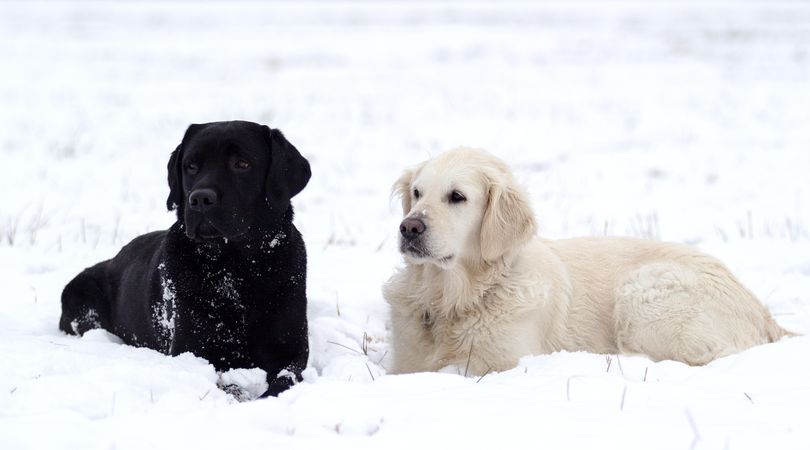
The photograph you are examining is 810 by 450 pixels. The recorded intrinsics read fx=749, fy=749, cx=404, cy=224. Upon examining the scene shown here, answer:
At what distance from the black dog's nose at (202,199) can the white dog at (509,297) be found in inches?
38.6

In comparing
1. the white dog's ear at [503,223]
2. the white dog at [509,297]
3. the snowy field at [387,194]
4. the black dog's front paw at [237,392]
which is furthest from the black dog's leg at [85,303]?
the white dog's ear at [503,223]

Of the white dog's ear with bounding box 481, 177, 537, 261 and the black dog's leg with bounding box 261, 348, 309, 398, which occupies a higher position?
the white dog's ear with bounding box 481, 177, 537, 261

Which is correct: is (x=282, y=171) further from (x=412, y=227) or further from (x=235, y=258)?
(x=412, y=227)

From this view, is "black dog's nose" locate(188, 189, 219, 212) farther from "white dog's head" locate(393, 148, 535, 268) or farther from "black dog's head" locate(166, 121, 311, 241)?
"white dog's head" locate(393, 148, 535, 268)

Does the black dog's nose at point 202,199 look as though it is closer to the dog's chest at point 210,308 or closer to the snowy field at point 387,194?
the dog's chest at point 210,308

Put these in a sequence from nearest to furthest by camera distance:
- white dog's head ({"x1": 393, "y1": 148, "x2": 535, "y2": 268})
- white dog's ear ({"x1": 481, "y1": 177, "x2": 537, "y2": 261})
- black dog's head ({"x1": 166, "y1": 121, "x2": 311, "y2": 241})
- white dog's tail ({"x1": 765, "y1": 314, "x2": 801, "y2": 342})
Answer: black dog's head ({"x1": 166, "y1": 121, "x2": 311, "y2": 241}) → white dog's head ({"x1": 393, "y1": 148, "x2": 535, "y2": 268}) → white dog's ear ({"x1": 481, "y1": 177, "x2": 537, "y2": 261}) → white dog's tail ({"x1": 765, "y1": 314, "x2": 801, "y2": 342})

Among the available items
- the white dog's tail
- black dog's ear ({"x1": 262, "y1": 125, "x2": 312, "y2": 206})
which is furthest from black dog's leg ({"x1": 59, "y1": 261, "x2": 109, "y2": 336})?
the white dog's tail

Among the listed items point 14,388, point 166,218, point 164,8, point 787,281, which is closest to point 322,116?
point 166,218

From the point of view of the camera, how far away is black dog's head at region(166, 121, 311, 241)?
12.7 feet

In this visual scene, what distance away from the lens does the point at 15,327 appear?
4.45 metres

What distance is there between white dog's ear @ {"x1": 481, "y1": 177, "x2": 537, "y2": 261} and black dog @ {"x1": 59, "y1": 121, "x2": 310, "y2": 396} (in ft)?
3.48

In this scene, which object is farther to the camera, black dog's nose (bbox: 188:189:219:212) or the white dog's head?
the white dog's head

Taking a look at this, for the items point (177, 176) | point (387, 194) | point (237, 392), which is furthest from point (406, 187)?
point (387, 194)

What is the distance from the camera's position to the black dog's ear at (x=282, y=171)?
13.5ft
